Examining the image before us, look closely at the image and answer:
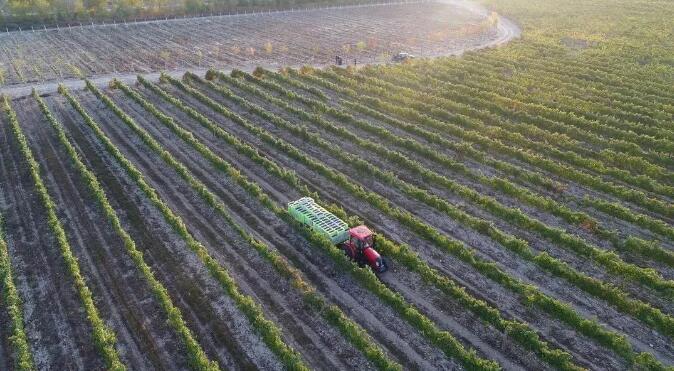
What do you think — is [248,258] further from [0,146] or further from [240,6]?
[240,6]

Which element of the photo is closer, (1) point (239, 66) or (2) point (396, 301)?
(2) point (396, 301)

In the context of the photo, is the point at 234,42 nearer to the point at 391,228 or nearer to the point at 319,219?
the point at 319,219

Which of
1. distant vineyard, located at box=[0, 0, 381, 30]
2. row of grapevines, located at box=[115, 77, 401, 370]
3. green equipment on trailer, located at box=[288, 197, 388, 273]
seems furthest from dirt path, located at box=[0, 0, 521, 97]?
green equipment on trailer, located at box=[288, 197, 388, 273]

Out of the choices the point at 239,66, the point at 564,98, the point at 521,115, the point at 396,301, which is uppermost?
the point at 239,66

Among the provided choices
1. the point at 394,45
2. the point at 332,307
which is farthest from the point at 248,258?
the point at 394,45

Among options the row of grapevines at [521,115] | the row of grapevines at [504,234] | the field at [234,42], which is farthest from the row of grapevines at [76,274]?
the row of grapevines at [521,115]

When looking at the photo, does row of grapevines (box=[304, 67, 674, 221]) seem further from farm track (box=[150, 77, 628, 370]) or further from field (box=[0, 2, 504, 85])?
field (box=[0, 2, 504, 85])

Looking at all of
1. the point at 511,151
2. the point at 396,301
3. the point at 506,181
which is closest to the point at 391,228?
the point at 396,301
